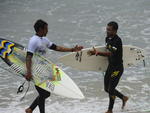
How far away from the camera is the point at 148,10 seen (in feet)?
42.8

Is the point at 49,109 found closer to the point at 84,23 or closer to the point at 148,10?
the point at 84,23

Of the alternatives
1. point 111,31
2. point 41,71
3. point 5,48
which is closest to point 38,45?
point 41,71

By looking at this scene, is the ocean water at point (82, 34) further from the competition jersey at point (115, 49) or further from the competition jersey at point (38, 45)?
the competition jersey at point (38, 45)

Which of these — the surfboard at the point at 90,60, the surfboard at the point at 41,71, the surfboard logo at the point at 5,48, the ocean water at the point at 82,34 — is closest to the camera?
the surfboard at the point at 41,71

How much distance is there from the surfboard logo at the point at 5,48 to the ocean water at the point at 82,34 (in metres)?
1.09

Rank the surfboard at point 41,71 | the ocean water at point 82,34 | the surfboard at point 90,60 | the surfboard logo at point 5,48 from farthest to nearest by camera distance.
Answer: the ocean water at point 82,34 < the surfboard at point 90,60 < the surfboard logo at point 5,48 < the surfboard at point 41,71

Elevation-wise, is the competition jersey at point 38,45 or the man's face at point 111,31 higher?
the man's face at point 111,31

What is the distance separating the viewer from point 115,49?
4.54 meters

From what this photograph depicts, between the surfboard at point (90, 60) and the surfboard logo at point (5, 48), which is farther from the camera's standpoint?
the surfboard at point (90, 60)

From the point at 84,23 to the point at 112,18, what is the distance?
3.79 feet

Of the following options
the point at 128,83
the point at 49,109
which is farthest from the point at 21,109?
the point at 128,83

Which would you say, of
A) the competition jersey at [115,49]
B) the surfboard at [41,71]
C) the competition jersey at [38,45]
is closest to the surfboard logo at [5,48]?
the surfboard at [41,71]

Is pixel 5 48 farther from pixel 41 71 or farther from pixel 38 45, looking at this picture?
pixel 38 45

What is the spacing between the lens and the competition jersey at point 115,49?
179 inches
